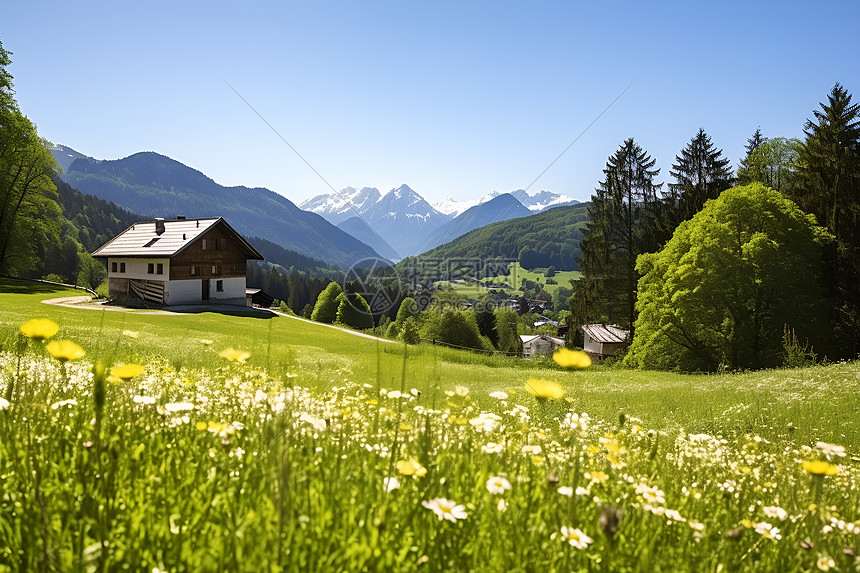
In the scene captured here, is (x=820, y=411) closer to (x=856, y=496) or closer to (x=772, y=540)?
(x=856, y=496)

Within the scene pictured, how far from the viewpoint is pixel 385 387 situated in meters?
5.57

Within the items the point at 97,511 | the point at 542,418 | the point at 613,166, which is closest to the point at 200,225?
the point at 613,166

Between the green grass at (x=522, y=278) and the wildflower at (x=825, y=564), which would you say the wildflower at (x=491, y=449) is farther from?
the green grass at (x=522, y=278)

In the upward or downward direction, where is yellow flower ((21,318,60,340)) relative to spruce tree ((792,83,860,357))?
downward

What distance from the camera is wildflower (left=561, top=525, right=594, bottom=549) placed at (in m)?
1.96

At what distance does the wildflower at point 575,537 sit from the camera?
6.43 feet

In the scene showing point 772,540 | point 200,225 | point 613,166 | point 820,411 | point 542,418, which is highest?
point 613,166

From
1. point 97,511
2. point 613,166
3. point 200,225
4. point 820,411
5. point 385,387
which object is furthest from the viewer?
point 200,225

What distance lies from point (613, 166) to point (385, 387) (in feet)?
137

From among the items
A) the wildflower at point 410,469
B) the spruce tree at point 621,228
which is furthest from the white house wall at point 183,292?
the wildflower at point 410,469

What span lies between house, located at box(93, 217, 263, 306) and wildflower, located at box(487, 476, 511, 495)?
4601 centimetres

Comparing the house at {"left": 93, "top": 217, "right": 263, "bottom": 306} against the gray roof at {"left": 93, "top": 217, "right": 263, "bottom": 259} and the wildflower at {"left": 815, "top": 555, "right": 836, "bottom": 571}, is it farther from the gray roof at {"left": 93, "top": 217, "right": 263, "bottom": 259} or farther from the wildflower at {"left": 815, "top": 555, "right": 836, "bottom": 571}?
the wildflower at {"left": 815, "top": 555, "right": 836, "bottom": 571}

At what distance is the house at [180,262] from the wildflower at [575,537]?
1828 inches

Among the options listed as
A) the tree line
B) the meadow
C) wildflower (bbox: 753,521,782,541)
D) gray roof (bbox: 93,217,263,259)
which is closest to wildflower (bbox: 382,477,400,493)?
the meadow
